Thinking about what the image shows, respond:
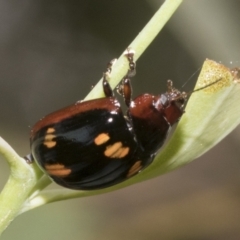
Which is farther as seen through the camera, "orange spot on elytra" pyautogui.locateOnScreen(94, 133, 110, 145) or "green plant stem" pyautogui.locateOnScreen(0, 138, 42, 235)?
"orange spot on elytra" pyautogui.locateOnScreen(94, 133, 110, 145)

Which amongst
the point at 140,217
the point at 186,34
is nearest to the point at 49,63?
the point at 186,34

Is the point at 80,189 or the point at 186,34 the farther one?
the point at 186,34

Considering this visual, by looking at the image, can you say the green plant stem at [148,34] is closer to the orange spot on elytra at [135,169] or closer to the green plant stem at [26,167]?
the green plant stem at [26,167]

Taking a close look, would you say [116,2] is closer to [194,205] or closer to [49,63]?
[49,63]

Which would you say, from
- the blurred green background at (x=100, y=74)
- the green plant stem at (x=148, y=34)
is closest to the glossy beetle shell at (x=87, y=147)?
the green plant stem at (x=148, y=34)

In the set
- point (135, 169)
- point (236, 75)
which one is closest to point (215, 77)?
point (236, 75)

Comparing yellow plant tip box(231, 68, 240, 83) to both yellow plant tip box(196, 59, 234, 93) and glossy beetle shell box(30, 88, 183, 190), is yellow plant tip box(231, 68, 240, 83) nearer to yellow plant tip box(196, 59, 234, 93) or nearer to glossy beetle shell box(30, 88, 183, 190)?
yellow plant tip box(196, 59, 234, 93)

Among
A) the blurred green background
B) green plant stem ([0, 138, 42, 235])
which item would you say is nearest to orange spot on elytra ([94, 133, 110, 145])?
green plant stem ([0, 138, 42, 235])
